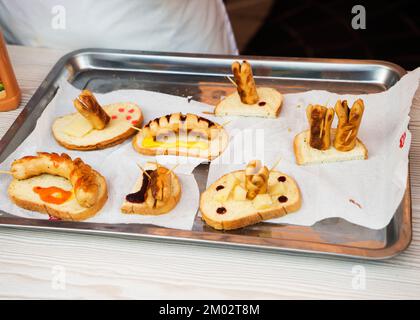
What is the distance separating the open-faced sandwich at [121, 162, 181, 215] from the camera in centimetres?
117

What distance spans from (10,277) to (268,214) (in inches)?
22.1

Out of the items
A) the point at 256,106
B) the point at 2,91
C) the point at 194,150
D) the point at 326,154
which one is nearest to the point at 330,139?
the point at 326,154

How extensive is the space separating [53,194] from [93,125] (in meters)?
0.26

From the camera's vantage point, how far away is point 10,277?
3.51 feet

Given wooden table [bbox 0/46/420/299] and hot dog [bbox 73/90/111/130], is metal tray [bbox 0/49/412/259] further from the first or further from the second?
hot dog [bbox 73/90/111/130]

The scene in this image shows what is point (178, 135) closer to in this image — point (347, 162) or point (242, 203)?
point (242, 203)

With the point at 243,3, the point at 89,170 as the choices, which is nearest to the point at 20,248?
the point at 89,170

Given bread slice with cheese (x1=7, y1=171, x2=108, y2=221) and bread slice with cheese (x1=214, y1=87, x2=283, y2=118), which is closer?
bread slice with cheese (x1=7, y1=171, x2=108, y2=221)

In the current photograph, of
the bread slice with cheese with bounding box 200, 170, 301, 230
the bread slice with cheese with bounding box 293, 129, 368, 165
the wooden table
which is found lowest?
the wooden table

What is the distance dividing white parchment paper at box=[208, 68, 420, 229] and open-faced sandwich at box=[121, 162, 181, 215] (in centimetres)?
12

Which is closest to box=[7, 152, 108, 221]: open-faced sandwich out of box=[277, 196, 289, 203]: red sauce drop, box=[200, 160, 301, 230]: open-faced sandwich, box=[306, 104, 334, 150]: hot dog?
box=[200, 160, 301, 230]: open-faced sandwich
